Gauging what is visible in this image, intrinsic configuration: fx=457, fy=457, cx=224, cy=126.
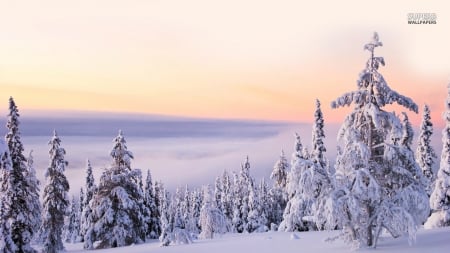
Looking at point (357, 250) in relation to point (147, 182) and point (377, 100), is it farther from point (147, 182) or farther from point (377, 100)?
point (147, 182)

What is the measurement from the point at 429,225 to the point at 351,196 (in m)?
24.6

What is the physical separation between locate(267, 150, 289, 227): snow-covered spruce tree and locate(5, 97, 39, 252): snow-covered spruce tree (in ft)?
103

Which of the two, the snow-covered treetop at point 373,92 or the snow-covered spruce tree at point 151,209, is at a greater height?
the snow-covered treetop at point 373,92

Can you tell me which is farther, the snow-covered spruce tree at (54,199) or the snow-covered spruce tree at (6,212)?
the snow-covered spruce tree at (54,199)

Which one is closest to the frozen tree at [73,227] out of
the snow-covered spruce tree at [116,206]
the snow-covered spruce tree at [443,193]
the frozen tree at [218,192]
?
the frozen tree at [218,192]

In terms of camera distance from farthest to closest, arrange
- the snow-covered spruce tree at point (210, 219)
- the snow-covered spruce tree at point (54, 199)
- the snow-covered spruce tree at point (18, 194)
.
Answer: the snow-covered spruce tree at point (210, 219)
the snow-covered spruce tree at point (54, 199)
the snow-covered spruce tree at point (18, 194)

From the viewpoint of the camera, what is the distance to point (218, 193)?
100062 millimetres

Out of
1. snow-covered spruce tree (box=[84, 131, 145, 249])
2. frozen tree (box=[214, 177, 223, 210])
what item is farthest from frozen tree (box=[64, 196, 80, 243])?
snow-covered spruce tree (box=[84, 131, 145, 249])

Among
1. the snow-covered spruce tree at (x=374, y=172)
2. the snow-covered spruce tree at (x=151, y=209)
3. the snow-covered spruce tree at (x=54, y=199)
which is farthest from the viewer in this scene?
the snow-covered spruce tree at (x=151, y=209)

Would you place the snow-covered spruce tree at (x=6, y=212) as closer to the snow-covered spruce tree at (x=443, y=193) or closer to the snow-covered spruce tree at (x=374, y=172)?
the snow-covered spruce tree at (x=374, y=172)

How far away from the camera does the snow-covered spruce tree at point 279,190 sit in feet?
226

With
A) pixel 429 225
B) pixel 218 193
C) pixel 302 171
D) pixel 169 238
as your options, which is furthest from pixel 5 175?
pixel 218 193

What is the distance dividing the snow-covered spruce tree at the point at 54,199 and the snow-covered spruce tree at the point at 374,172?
32.3 meters

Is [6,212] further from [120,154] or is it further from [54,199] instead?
[120,154]
